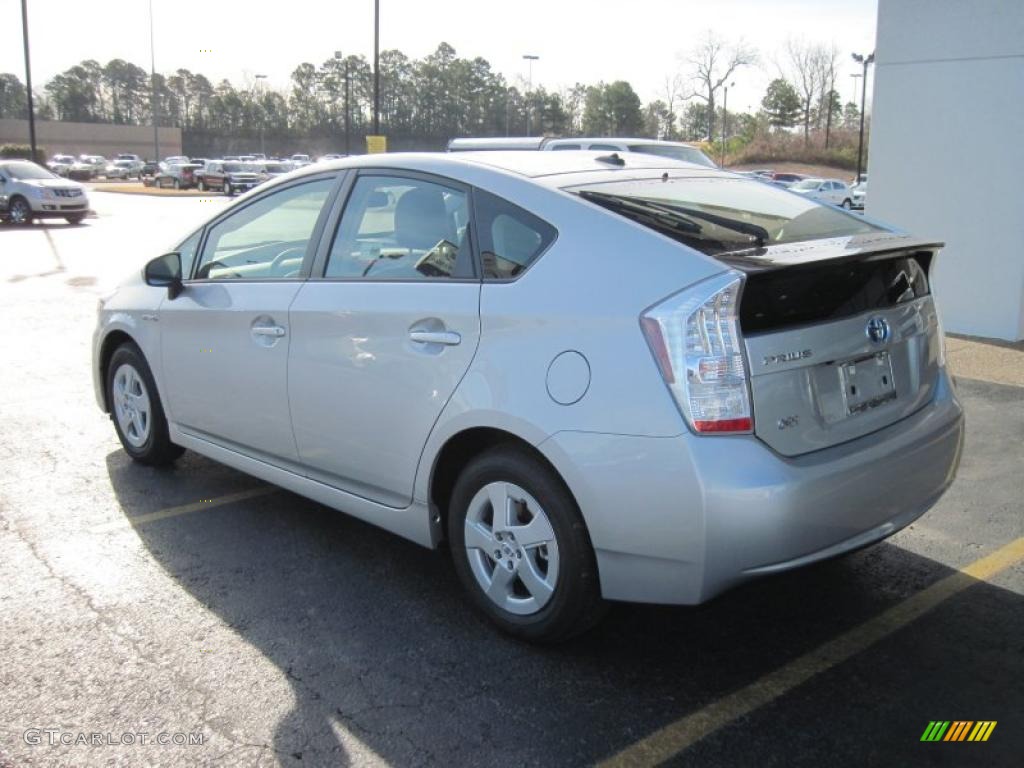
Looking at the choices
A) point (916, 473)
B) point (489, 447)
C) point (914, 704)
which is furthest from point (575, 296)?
point (914, 704)

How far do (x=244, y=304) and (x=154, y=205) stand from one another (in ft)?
118

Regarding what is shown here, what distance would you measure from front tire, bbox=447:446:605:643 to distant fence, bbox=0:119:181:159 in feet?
321

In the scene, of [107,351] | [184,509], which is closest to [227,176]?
[107,351]

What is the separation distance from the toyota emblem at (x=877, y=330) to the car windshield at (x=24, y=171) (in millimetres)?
26652

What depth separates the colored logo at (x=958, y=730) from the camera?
2.85 meters

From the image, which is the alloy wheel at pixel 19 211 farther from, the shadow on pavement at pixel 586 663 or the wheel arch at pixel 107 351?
the shadow on pavement at pixel 586 663

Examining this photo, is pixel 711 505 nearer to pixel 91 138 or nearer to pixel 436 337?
pixel 436 337

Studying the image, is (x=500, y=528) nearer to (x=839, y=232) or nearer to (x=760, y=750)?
(x=760, y=750)

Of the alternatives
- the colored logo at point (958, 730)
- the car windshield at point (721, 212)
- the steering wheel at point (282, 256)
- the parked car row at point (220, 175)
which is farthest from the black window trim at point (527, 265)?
the parked car row at point (220, 175)

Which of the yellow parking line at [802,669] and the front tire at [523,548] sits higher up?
the front tire at [523,548]

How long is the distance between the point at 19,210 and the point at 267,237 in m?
24.0

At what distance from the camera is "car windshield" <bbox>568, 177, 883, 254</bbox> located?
3258mm

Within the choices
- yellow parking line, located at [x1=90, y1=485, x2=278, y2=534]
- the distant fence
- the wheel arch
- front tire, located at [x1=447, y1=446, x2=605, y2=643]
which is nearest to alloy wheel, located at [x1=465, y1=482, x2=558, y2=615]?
front tire, located at [x1=447, y1=446, x2=605, y2=643]

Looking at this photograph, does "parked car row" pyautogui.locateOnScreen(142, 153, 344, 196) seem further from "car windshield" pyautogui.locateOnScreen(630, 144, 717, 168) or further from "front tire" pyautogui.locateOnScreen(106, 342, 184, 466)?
"front tire" pyautogui.locateOnScreen(106, 342, 184, 466)
